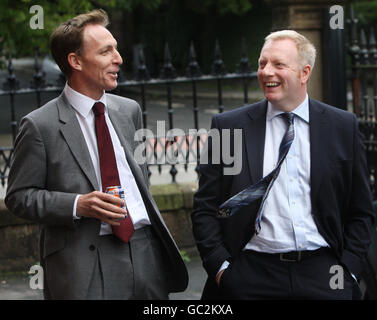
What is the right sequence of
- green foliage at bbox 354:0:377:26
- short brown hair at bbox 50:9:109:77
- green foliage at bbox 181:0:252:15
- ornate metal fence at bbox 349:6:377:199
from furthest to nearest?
1. green foliage at bbox 181:0:252:15
2. green foliage at bbox 354:0:377:26
3. ornate metal fence at bbox 349:6:377:199
4. short brown hair at bbox 50:9:109:77

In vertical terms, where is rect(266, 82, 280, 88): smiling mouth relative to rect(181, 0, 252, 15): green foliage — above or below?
below

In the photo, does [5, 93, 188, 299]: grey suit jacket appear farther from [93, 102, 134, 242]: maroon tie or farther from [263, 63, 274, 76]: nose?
[263, 63, 274, 76]: nose

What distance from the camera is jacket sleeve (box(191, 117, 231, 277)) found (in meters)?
3.64

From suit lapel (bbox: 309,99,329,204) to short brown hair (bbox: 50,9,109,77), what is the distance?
106cm

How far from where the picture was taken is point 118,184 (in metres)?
3.42

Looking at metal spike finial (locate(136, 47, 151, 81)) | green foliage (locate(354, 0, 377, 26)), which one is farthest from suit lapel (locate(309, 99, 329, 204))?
green foliage (locate(354, 0, 377, 26))

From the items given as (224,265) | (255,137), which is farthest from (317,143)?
(224,265)

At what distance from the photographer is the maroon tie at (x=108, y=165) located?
3.39 m

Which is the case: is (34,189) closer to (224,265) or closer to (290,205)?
(224,265)

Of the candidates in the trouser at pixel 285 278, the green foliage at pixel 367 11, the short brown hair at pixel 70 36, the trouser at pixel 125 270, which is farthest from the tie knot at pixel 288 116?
the green foliage at pixel 367 11

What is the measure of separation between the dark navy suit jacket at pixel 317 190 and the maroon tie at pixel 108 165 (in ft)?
1.43

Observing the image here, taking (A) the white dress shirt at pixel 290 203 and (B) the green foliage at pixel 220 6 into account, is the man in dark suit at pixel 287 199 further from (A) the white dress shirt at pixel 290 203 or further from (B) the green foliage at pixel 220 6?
(B) the green foliage at pixel 220 6

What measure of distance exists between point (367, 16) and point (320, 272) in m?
21.8
